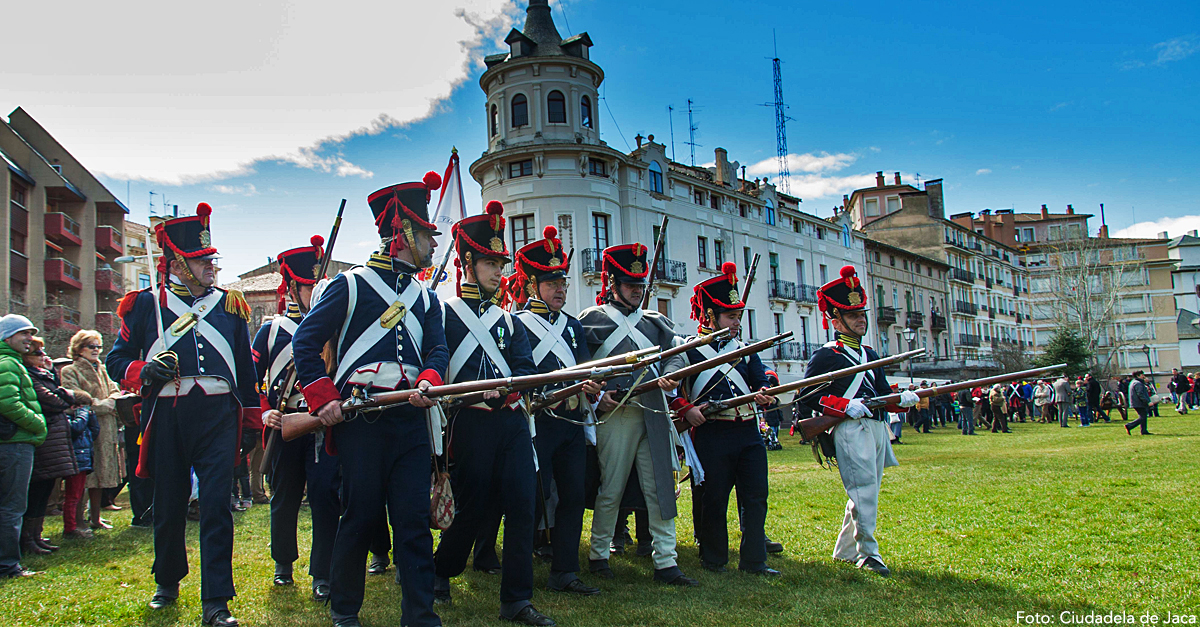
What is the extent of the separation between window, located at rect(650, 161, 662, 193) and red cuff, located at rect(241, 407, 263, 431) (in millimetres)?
34383

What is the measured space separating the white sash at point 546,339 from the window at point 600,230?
2931 cm

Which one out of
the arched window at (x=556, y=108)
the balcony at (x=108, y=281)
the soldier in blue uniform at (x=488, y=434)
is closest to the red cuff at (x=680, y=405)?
the soldier in blue uniform at (x=488, y=434)

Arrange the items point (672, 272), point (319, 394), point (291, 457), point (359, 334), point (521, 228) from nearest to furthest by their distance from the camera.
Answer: point (319, 394) < point (359, 334) < point (291, 457) < point (521, 228) < point (672, 272)

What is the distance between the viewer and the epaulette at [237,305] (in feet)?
19.3

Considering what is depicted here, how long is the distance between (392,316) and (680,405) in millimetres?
2975

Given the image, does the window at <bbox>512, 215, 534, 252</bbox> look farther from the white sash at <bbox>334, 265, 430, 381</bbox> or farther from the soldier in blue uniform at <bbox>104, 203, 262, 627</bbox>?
the white sash at <bbox>334, 265, 430, 381</bbox>

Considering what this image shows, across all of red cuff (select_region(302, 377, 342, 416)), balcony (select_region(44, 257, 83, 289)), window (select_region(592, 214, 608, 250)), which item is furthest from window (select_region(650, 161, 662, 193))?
red cuff (select_region(302, 377, 342, 416))

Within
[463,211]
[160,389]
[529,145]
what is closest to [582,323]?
[463,211]

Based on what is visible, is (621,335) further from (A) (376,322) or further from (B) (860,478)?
(A) (376,322)

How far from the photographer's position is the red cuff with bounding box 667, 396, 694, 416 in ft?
22.6

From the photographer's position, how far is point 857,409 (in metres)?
6.67

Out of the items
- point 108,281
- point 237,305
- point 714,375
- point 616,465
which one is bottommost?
point 616,465

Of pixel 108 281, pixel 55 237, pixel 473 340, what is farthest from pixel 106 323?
pixel 473 340

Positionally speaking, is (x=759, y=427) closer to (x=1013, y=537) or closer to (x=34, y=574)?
(x=1013, y=537)
